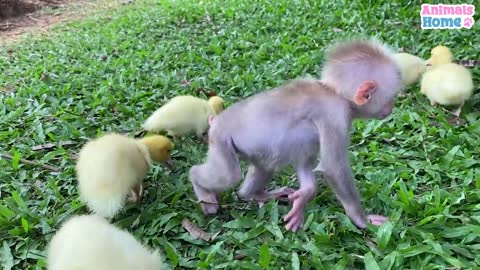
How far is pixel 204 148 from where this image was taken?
9.30 feet

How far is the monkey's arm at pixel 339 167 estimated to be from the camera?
6.48 feet

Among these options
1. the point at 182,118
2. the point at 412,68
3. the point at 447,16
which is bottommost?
the point at 447,16

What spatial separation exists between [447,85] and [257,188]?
1.22 metres

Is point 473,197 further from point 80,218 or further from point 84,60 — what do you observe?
point 84,60

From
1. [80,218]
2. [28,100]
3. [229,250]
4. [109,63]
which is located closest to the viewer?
[80,218]

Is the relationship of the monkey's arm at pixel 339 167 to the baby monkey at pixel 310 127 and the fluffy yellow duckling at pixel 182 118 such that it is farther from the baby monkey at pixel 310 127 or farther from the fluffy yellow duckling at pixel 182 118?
the fluffy yellow duckling at pixel 182 118

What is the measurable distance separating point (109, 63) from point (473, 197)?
3054mm

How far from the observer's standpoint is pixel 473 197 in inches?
81.3

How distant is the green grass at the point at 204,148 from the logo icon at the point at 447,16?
0.10m

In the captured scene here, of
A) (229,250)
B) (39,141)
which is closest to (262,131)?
(229,250)

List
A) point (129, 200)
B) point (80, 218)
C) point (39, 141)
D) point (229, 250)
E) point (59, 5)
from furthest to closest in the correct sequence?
point (59, 5) < point (39, 141) < point (129, 200) < point (229, 250) < point (80, 218)

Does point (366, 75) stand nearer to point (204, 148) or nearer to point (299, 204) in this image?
point (299, 204)

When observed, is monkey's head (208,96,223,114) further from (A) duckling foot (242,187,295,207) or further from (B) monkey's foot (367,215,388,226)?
(B) monkey's foot (367,215,388,226)

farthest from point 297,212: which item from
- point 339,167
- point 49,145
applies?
point 49,145
